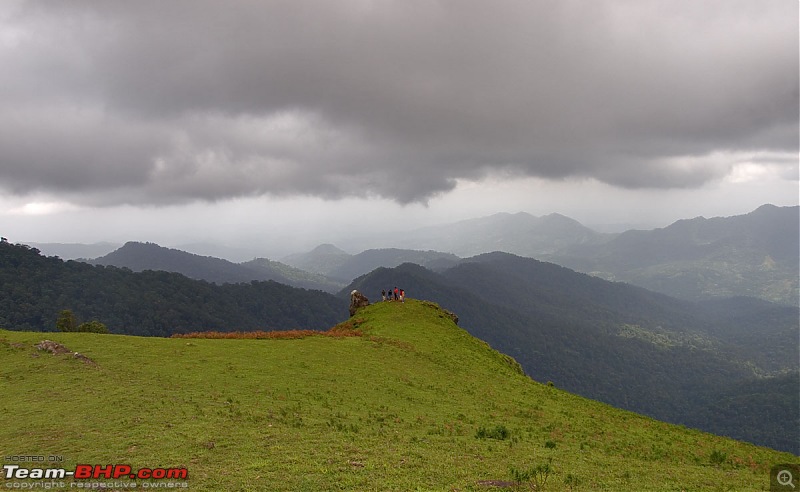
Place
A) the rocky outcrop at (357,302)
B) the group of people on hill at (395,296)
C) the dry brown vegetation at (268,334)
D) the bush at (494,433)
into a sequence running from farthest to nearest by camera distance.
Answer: the rocky outcrop at (357,302) < the group of people on hill at (395,296) < the dry brown vegetation at (268,334) < the bush at (494,433)

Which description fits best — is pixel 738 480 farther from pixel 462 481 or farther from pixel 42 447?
pixel 42 447

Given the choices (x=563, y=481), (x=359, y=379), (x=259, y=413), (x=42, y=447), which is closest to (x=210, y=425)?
(x=259, y=413)

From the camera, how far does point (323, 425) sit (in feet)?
65.7

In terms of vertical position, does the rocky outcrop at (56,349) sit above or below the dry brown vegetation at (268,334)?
above

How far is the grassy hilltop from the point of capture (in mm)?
15234

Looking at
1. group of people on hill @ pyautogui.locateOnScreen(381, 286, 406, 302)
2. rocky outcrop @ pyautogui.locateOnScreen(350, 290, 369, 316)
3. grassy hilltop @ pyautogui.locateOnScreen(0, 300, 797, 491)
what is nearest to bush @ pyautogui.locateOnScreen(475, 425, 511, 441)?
grassy hilltop @ pyautogui.locateOnScreen(0, 300, 797, 491)

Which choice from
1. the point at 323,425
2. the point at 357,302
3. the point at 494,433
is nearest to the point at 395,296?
the point at 357,302

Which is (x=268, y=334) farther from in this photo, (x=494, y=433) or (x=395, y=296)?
(x=494, y=433)

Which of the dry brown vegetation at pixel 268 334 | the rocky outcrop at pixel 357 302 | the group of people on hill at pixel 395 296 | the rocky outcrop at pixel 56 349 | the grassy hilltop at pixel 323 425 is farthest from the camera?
the rocky outcrop at pixel 357 302

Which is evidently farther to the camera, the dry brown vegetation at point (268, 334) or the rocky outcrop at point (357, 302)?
the rocky outcrop at point (357, 302)

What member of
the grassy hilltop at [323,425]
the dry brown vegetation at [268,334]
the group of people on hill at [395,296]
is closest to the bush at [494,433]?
the grassy hilltop at [323,425]

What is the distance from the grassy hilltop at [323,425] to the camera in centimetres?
1523

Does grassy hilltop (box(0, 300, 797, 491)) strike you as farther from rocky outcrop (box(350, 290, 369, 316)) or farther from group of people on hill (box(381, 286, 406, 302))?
rocky outcrop (box(350, 290, 369, 316))

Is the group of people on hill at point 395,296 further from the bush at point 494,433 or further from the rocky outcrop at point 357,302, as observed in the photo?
the bush at point 494,433
